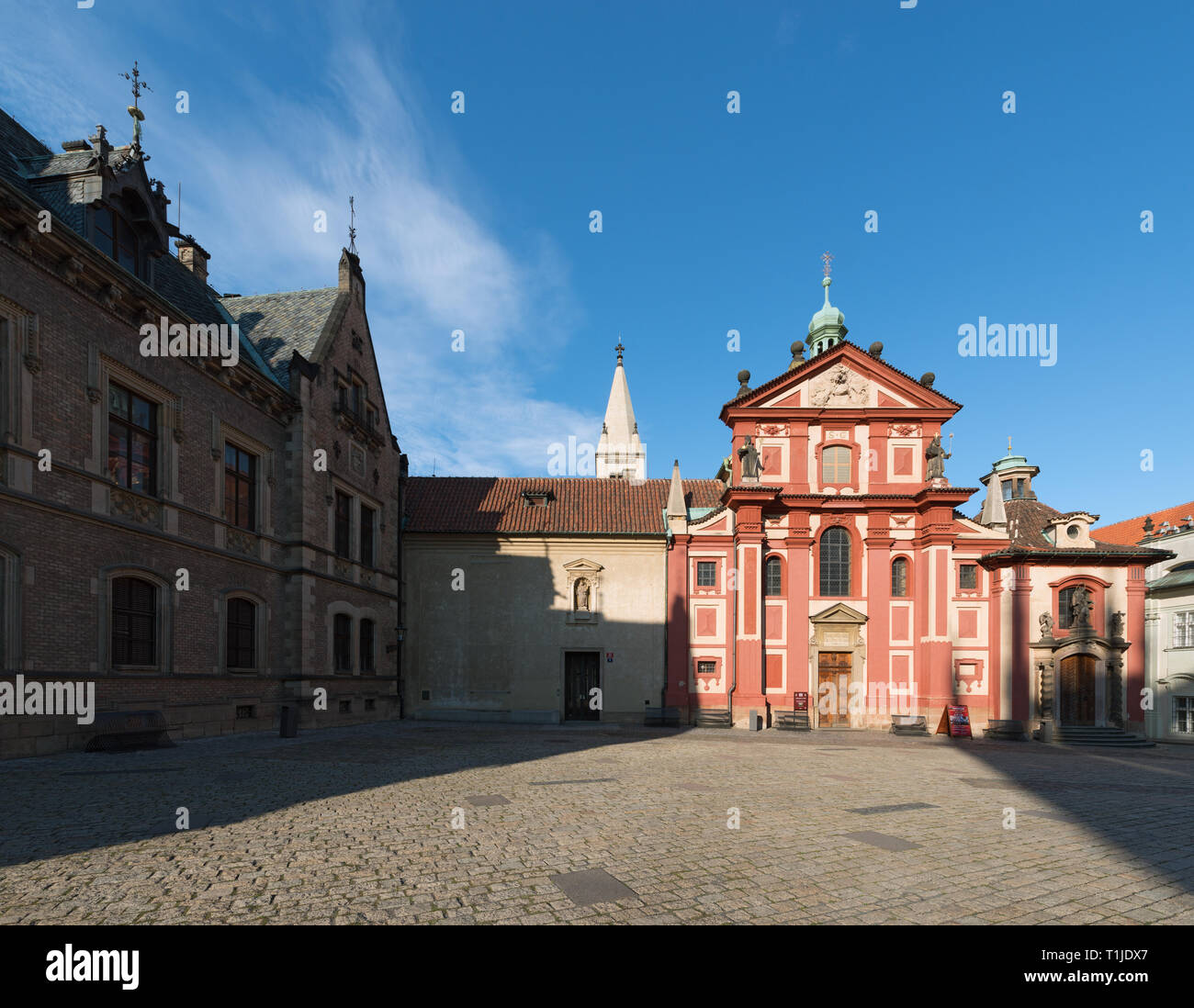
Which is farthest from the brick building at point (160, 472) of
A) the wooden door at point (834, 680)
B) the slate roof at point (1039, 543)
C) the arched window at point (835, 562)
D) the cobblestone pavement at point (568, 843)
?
the slate roof at point (1039, 543)

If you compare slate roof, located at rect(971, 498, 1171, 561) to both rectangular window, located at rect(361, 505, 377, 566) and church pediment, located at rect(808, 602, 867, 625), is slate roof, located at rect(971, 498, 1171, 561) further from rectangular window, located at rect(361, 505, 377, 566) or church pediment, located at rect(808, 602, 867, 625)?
rectangular window, located at rect(361, 505, 377, 566)

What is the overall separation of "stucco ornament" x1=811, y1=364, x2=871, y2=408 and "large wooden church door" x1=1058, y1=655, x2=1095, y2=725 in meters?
13.3

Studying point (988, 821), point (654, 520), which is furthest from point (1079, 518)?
point (988, 821)

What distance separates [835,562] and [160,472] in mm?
24459

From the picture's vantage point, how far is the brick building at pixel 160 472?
13.0 meters

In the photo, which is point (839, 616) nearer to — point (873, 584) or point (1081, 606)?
point (873, 584)

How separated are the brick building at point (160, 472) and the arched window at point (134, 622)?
53 millimetres

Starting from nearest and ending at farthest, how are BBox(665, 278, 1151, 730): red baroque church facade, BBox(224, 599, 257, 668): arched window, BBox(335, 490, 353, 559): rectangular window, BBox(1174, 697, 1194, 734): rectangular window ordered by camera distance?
BBox(224, 599, 257, 668): arched window, BBox(335, 490, 353, 559): rectangular window, BBox(665, 278, 1151, 730): red baroque church facade, BBox(1174, 697, 1194, 734): rectangular window

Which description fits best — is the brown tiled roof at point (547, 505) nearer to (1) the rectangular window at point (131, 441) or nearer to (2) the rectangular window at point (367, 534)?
(2) the rectangular window at point (367, 534)

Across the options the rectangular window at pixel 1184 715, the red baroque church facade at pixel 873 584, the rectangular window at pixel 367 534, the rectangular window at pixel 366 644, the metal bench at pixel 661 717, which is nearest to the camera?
the rectangular window at pixel 366 644

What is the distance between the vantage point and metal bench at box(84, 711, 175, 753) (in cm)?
1369

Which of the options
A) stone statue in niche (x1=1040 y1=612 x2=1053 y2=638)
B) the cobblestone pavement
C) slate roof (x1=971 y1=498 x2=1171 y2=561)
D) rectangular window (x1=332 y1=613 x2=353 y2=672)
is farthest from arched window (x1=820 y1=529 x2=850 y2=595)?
rectangular window (x1=332 y1=613 x2=353 y2=672)

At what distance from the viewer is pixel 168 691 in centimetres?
1609

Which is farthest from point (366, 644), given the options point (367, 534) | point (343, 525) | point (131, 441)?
point (131, 441)
